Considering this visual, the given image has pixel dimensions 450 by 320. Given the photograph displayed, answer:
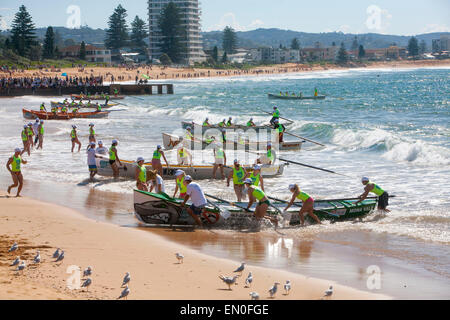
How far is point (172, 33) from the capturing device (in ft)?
534

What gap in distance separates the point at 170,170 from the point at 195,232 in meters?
6.31

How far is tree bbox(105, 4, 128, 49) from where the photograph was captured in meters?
165

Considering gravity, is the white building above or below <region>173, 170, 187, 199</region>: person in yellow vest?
above

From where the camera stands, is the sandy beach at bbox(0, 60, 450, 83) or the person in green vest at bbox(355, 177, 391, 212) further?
the sandy beach at bbox(0, 60, 450, 83)

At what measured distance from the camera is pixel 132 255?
1088 centimetres

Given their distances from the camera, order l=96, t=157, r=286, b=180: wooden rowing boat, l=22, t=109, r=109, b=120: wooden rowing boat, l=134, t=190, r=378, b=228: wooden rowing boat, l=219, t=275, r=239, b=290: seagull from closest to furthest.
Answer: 1. l=219, t=275, r=239, b=290: seagull
2. l=134, t=190, r=378, b=228: wooden rowing boat
3. l=96, t=157, r=286, b=180: wooden rowing boat
4. l=22, t=109, r=109, b=120: wooden rowing boat

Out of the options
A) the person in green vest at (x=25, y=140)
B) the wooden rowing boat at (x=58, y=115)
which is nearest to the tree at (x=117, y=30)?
the wooden rowing boat at (x=58, y=115)

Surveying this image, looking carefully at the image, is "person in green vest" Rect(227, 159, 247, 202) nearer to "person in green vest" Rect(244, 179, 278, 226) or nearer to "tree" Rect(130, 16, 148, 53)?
"person in green vest" Rect(244, 179, 278, 226)

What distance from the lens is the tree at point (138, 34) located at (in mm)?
185738

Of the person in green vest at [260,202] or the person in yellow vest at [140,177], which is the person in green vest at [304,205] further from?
the person in yellow vest at [140,177]

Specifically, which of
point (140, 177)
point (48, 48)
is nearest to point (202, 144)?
point (140, 177)

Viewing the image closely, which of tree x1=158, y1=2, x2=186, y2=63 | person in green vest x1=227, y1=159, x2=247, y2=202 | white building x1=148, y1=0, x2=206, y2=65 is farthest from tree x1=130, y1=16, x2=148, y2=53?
person in green vest x1=227, y1=159, x2=247, y2=202

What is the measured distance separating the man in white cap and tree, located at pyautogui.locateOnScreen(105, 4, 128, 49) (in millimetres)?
158938
